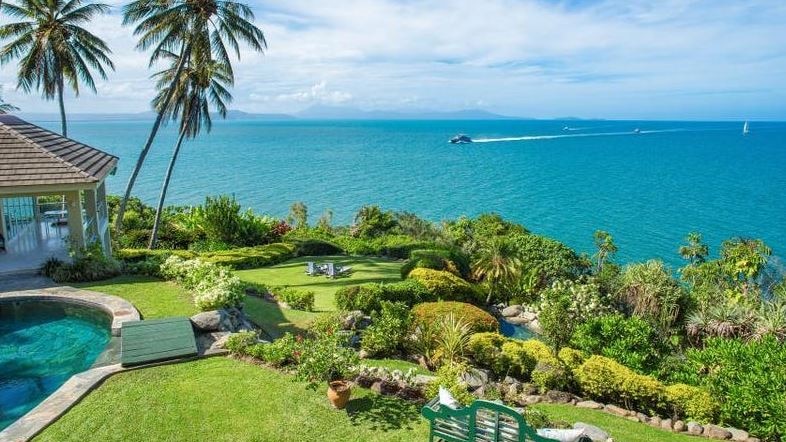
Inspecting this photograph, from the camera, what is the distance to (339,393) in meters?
7.95

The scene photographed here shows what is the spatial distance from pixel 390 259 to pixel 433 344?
11798 millimetres

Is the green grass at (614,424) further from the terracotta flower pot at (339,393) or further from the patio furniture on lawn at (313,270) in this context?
the patio furniture on lawn at (313,270)

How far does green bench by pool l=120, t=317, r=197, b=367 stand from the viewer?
365 inches

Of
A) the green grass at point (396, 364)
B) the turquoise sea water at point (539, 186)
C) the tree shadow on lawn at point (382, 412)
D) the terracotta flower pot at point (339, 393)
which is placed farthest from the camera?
the turquoise sea water at point (539, 186)

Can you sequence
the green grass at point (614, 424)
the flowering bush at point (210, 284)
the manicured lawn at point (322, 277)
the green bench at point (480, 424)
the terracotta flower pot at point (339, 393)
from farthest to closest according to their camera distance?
1. the manicured lawn at point (322, 277)
2. the flowering bush at point (210, 284)
3. the green grass at point (614, 424)
4. the terracotta flower pot at point (339, 393)
5. the green bench at point (480, 424)

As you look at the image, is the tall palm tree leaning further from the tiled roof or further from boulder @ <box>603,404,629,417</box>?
boulder @ <box>603,404,629,417</box>

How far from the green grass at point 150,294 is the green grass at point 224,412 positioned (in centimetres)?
313

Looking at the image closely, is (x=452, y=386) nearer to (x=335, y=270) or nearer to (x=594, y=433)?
(x=594, y=433)

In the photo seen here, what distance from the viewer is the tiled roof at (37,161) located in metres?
14.5

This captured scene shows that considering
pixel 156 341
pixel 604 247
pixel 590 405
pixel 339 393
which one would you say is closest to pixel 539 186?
pixel 604 247

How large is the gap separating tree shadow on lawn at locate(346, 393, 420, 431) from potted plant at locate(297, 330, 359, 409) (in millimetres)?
257

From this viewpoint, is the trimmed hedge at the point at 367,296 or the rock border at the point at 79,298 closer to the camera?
the rock border at the point at 79,298

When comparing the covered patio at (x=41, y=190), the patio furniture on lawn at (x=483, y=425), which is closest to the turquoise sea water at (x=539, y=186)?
the covered patio at (x=41, y=190)

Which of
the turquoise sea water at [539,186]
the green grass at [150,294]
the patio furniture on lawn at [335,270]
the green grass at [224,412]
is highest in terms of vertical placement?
the green grass at [150,294]
